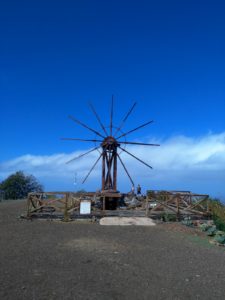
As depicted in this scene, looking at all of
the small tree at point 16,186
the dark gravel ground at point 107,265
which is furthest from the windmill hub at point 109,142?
the small tree at point 16,186

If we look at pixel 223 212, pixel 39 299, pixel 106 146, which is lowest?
pixel 39 299

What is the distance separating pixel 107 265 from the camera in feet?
26.3

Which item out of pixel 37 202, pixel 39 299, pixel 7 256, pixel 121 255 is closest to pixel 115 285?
pixel 39 299

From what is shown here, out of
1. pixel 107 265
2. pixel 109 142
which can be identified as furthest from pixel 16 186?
pixel 107 265

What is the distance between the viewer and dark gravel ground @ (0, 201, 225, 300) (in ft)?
20.4

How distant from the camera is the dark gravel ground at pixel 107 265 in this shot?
6227mm

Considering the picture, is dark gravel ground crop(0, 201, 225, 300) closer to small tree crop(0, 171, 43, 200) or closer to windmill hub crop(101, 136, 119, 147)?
windmill hub crop(101, 136, 119, 147)

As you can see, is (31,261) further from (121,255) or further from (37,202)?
(37,202)

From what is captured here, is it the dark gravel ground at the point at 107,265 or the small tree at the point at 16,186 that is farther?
the small tree at the point at 16,186

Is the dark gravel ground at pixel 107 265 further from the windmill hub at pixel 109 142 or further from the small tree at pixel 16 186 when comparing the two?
the small tree at pixel 16 186

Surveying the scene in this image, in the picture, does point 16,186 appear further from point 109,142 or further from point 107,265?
point 107,265

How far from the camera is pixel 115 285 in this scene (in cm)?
656

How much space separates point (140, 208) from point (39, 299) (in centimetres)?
1326

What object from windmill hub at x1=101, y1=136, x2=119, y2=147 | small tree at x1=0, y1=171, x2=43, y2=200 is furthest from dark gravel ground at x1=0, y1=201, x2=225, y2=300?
small tree at x1=0, y1=171, x2=43, y2=200
